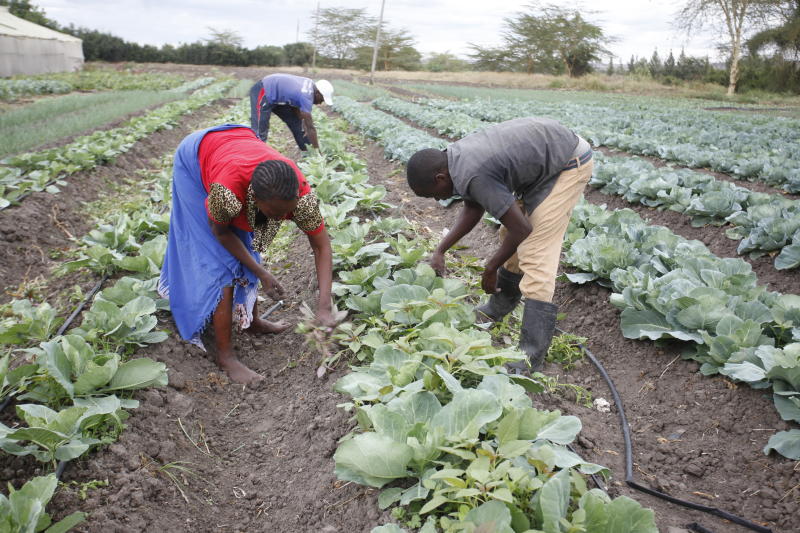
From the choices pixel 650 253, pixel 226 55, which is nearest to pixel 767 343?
pixel 650 253

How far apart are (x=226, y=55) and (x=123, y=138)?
43.7 m

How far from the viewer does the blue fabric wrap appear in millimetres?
2973

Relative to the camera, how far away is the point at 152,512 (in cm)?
209

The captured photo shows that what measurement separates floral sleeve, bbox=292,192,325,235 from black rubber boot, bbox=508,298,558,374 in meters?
1.25

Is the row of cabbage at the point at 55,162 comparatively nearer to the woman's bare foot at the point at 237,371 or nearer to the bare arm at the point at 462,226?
the woman's bare foot at the point at 237,371

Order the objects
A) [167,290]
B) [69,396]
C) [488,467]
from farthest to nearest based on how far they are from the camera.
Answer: [167,290], [69,396], [488,467]

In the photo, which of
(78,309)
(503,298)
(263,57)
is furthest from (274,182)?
(263,57)

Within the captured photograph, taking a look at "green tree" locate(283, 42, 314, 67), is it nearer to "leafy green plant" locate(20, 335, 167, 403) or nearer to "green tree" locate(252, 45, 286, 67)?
"green tree" locate(252, 45, 286, 67)

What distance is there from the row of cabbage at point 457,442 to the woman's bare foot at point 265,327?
933 mm

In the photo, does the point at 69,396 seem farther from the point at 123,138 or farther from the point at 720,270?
the point at 123,138

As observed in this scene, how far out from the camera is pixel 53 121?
36.7 feet

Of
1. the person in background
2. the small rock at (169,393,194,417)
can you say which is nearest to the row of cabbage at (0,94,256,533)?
the small rock at (169,393,194,417)

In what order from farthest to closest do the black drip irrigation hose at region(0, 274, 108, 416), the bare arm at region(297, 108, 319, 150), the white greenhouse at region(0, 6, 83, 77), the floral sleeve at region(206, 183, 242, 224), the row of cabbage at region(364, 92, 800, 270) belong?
the white greenhouse at region(0, 6, 83, 77), the bare arm at region(297, 108, 319, 150), the row of cabbage at region(364, 92, 800, 270), the black drip irrigation hose at region(0, 274, 108, 416), the floral sleeve at region(206, 183, 242, 224)

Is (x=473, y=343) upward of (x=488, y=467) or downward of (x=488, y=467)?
upward
